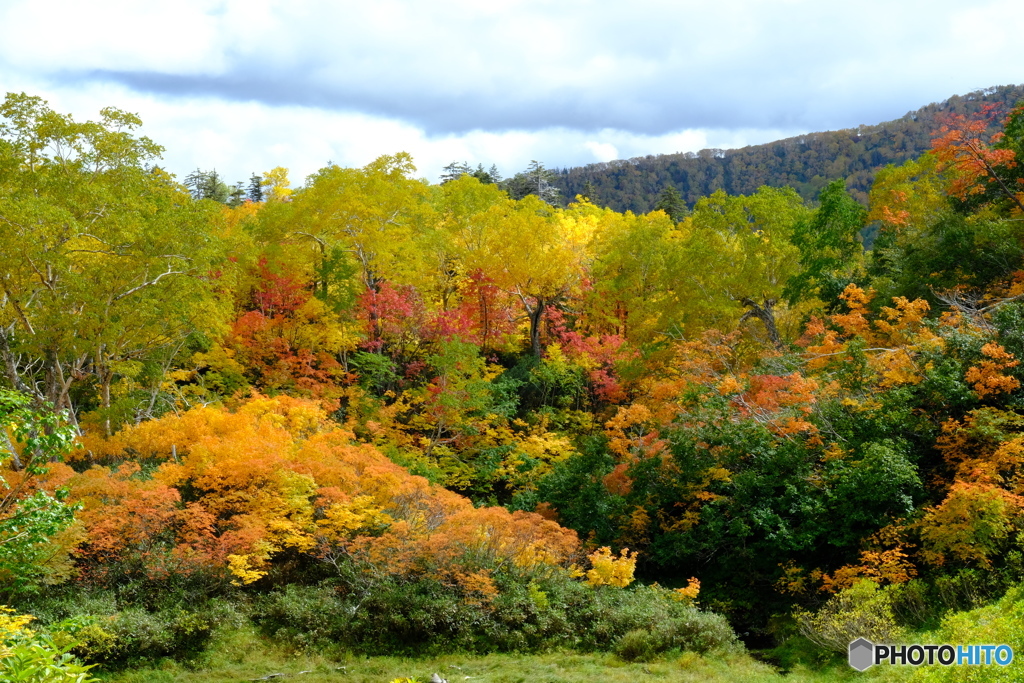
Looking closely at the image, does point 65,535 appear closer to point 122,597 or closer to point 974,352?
point 122,597

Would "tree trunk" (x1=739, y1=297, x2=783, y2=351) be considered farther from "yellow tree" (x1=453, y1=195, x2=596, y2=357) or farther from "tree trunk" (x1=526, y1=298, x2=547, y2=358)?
"tree trunk" (x1=526, y1=298, x2=547, y2=358)

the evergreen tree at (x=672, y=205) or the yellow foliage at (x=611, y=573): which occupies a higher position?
the evergreen tree at (x=672, y=205)

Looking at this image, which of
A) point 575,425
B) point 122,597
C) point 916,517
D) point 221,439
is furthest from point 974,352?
point 122,597

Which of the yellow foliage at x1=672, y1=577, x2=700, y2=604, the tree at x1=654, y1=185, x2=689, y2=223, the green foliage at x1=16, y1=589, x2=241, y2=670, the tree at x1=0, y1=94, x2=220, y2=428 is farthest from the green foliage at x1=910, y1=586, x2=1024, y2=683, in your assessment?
the tree at x1=654, y1=185, x2=689, y2=223

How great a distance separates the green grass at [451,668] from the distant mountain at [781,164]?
7443 cm

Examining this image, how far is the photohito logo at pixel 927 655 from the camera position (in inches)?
311

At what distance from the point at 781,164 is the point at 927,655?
318 feet

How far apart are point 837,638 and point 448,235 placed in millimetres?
18516

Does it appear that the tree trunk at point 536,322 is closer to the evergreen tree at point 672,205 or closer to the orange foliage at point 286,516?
the orange foliage at point 286,516

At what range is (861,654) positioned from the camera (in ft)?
34.4

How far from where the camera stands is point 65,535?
12.0 metres

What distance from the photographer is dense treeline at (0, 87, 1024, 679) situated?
12109mm

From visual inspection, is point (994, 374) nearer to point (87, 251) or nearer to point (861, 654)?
point (861, 654)

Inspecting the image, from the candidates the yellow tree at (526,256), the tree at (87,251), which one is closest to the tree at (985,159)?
the yellow tree at (526,256)
